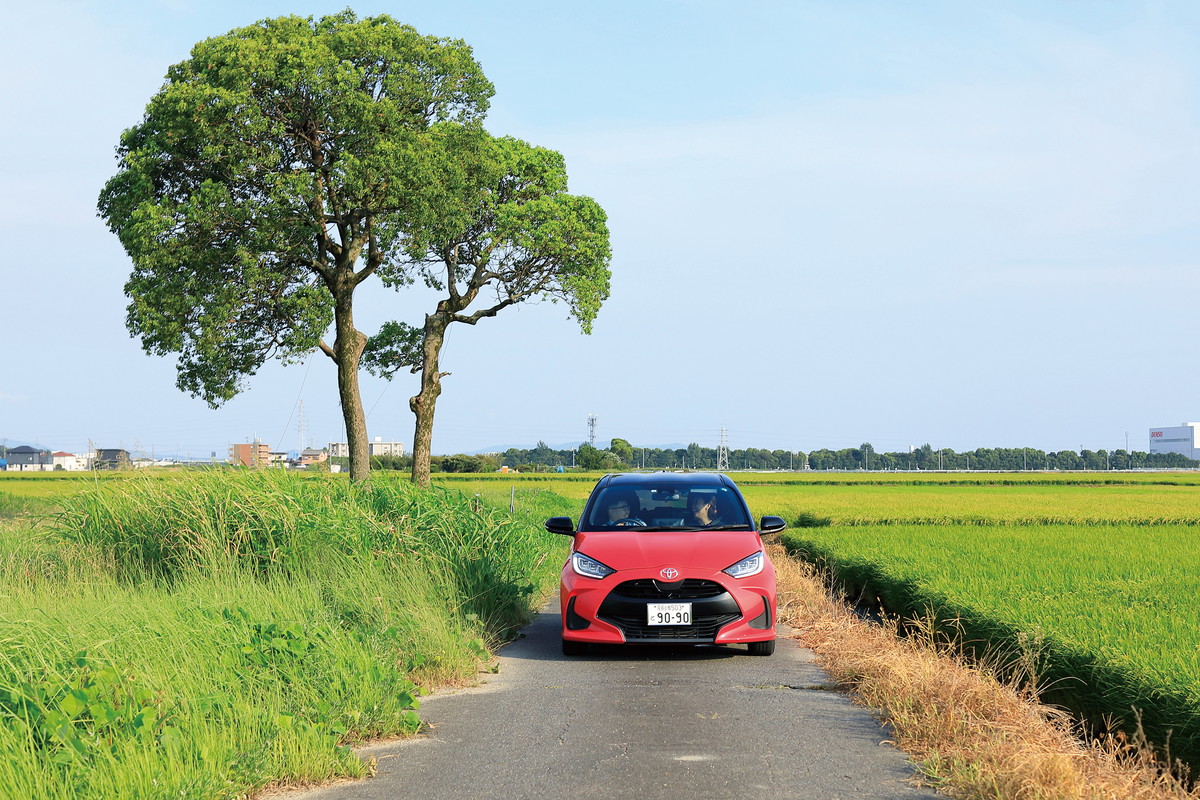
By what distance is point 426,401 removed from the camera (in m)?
37.3

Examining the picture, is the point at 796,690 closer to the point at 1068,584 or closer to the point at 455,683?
the point at 455,683

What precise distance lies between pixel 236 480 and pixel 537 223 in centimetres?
2616

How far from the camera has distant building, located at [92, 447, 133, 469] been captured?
48.4 feet

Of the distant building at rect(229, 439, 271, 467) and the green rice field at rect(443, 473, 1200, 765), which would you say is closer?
the green rice field at rect(443, 473, 1200, 765)

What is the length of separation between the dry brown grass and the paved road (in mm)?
204

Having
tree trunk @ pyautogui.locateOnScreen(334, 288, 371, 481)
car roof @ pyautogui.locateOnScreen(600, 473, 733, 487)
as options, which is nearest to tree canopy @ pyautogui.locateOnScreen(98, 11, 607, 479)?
tree trunk @ pyautogui.locateOnScreen(334, 288, 371, 481)

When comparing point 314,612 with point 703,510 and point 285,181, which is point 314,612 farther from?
point 285,181

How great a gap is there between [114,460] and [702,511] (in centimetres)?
A: 874

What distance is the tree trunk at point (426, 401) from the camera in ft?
121

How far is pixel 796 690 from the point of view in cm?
845

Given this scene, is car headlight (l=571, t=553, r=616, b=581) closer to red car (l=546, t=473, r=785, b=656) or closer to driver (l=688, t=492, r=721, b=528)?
red car (l=546, t=473, r=785, b=656)

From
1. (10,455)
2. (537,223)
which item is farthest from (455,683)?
(10,455)

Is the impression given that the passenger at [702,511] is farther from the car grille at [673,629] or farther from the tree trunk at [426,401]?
the tree trunk at [426,401]

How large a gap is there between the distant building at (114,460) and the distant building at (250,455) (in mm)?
1490
